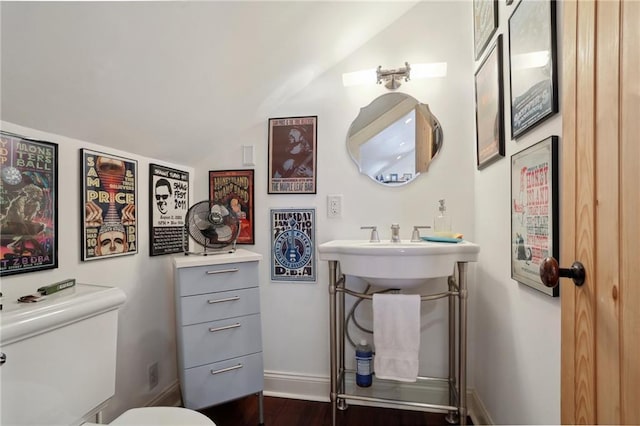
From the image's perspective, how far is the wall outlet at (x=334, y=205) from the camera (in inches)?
65.6

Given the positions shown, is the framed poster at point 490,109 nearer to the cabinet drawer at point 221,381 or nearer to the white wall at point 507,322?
the white wall at point 507,322

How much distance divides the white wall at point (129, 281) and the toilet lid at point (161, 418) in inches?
9.5

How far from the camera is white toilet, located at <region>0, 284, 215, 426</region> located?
647 mm

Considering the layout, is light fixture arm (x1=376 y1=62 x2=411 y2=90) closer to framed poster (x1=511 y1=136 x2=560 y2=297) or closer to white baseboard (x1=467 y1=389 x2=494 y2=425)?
framed poster (x1=511 y1=136 x2=560 y2=297)

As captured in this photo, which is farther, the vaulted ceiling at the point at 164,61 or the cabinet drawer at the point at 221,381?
the cabinet drawer at the point at 221,381

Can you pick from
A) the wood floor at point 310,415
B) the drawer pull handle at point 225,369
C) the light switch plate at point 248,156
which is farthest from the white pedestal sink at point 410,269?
the light switch plate at point 248,156

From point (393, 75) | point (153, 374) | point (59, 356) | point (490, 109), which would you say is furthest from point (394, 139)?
point (153, 374)

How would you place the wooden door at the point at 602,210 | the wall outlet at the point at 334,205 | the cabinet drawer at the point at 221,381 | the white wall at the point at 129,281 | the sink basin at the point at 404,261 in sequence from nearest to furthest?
the wooden door at the point at 602,210 < the white wall at the point at 129,281 < the sink basin at the point at 404,261 < the cabinet drawer at the point at 221,381 < the wall outlet at the point at 334,205

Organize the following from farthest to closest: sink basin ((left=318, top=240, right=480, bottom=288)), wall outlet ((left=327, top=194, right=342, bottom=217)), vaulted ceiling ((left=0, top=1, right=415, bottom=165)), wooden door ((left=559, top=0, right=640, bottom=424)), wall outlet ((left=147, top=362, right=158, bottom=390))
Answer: wall outlet ((left=327, top=194, right=342, bottom=217)) < wall outlet ((left=147, top=362, right=158, bottom=390)) < sink basin ((left=318, top=240, right=480, bottom=288)) < vaulted ceiling ((left=0, top=1, right=415, bottom=165)) < wooden door ((left=559, top=0, right=640, bottom=424))

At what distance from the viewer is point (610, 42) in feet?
1.55

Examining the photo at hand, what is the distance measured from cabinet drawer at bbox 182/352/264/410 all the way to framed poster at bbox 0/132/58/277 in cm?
74

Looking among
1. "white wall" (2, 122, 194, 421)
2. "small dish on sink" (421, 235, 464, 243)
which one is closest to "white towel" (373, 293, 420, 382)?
"small dish on sink" (421, 235, 464, 243)

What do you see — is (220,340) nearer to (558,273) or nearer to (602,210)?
(558,273)

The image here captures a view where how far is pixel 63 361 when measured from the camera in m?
0.76
